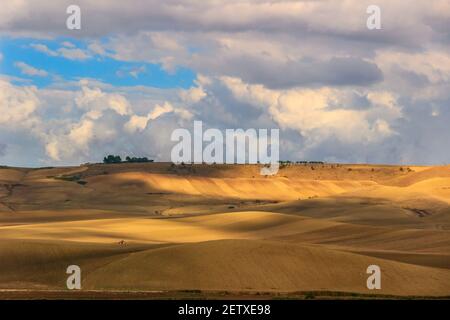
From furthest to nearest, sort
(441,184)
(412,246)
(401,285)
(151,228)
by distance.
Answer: (441,184)
(151,228)
(412,246)
(401,285)

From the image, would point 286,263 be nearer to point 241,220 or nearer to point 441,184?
point 241,220

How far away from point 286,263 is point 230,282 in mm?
7011

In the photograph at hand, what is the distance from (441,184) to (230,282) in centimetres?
11778

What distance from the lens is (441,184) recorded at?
174625 millimetres

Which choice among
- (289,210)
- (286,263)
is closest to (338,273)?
(286,263)

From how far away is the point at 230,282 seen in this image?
64.7 meters

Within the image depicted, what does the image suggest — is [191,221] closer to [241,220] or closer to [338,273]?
[241,220]
